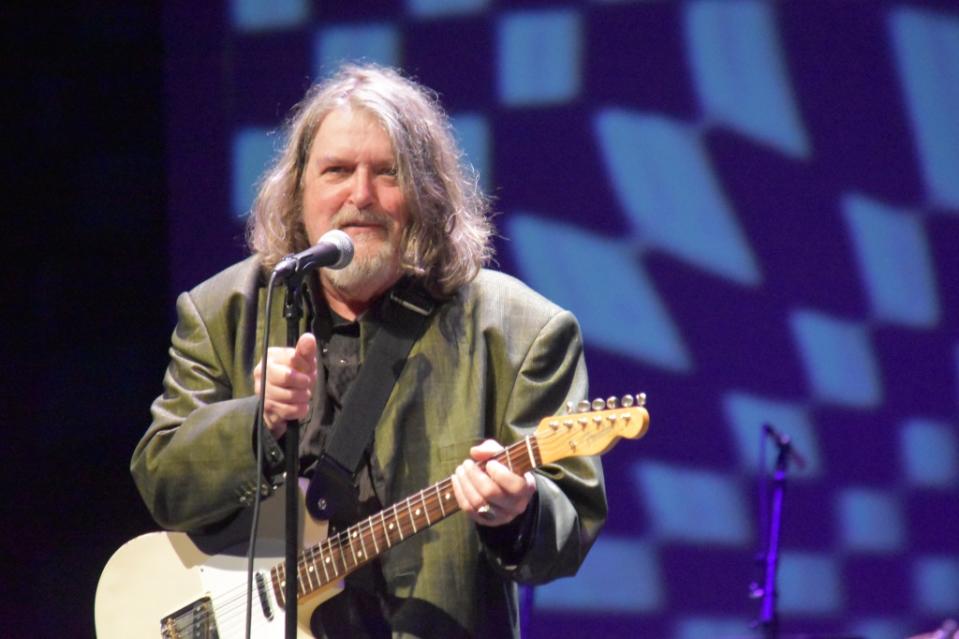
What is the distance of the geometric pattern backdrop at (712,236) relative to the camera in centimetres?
507

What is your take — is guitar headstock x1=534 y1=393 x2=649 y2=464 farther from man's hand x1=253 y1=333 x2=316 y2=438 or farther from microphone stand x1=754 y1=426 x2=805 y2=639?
microphone stand x1=754 y1=426 x2=805 y2=639

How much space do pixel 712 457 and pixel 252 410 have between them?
9.79 feet

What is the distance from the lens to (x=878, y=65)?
5.06 m

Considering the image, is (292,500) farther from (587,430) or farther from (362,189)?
(362,189)

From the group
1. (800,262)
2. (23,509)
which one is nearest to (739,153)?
(800,262)

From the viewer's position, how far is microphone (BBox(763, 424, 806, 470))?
493cm

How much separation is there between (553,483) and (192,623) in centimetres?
86

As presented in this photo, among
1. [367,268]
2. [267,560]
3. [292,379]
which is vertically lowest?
[267,560]

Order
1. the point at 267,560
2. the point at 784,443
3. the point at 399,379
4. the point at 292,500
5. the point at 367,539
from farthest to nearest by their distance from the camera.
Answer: the point at 784,443
the point at 399,379
the point at 267,560
the point at 367,539
the point at 292,500

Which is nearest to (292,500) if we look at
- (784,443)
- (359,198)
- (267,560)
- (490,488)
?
(490,488)

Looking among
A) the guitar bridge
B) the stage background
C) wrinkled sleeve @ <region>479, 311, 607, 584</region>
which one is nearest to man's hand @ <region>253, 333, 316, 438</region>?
wrinkled sleeve @ <region>479, 311, 607, 584</region>

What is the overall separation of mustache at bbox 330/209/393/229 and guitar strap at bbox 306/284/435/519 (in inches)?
6.4

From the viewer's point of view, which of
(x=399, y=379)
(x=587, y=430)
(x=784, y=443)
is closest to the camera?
(x=587, y=430)

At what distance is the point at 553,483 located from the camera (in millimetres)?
2703
